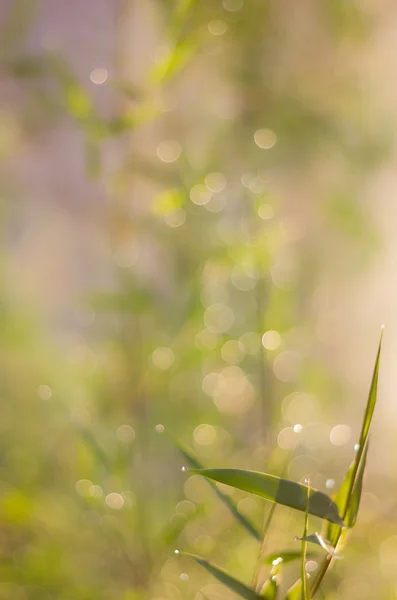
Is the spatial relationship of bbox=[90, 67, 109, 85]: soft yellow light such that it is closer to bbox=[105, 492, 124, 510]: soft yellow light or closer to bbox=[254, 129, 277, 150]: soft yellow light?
bbox=[254, 129, 277, 150]: soft yellow light

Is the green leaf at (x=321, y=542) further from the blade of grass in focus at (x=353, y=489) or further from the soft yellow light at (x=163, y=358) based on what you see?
the soft yellow light at (x=163, y=358)

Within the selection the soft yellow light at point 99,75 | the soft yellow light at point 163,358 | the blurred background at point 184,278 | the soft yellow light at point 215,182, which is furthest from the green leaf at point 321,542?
the soft yellow light at point 99,75

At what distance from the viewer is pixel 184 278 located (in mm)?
769

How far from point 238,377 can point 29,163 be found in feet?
1.39

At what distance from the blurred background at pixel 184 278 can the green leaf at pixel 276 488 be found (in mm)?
267

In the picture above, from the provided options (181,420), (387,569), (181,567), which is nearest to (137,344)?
(181,420)

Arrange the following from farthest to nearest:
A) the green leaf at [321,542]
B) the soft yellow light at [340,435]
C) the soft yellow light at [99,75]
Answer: the soft yellow light at [340,435] → the soft yellow light at [99,75] → the green leaf at [321,542]

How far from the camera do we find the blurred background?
0.64 meters

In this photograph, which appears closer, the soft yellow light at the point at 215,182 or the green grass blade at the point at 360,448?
the green grass blade at the point at 360,448

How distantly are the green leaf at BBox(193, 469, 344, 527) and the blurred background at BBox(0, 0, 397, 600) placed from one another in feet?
0.88

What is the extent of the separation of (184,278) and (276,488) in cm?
48

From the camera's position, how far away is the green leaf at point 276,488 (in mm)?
306

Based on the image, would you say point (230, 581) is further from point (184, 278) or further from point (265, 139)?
point (265, 139)

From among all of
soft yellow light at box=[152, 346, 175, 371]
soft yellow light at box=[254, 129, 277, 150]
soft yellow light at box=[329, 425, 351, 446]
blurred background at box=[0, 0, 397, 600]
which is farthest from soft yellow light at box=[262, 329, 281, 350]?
soft yellow light at box=[254, 129, 277, 150]
